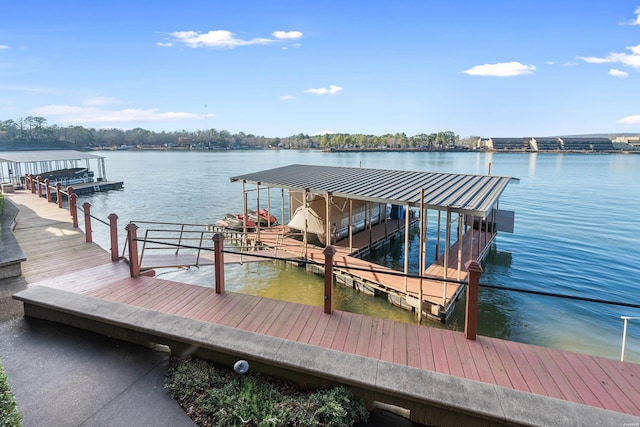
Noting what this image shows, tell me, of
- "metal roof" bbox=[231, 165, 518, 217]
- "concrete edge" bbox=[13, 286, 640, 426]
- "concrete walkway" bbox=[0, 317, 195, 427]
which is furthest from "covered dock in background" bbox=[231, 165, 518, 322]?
"concrete walkway" bbox=[0, 317, 195, 427]

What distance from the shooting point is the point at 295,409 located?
3.93 metres

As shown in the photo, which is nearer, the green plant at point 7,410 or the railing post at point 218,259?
the green plant at point 7,410

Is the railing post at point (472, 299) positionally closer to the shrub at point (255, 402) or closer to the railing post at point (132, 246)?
the shrub at point (255, 402)

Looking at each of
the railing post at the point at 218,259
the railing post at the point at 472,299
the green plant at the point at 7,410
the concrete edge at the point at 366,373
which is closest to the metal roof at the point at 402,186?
the railing post at the point at 472,299

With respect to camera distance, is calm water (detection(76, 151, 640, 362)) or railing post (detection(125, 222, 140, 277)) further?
calm water (detection(76, 151, 640, 362))

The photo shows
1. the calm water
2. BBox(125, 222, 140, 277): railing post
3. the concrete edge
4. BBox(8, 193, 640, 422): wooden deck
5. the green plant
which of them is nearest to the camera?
the green plant

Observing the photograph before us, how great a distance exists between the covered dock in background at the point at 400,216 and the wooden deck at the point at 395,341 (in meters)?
2.23

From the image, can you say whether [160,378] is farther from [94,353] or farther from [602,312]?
[602,312]

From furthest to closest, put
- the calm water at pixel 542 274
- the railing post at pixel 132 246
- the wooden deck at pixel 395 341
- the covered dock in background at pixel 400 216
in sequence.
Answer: the calm water at pixel 542 274, the covered dock in background at pixel 400 216, the railing post at pixel 132 246, the wooden deck at pixel 395 341

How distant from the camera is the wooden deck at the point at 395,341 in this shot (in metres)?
4.17

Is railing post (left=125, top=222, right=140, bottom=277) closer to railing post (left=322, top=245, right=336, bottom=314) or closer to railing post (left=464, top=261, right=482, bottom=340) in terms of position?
railing post (left=322, top=245, right=336, bottom=314)

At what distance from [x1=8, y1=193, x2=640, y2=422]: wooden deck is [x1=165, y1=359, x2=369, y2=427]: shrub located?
2.72 feet

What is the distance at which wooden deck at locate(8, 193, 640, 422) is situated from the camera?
4.17 m

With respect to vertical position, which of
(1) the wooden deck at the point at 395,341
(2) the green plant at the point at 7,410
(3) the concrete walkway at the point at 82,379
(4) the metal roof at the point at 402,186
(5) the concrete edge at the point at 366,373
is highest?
(4) the metal roof at the point at 402,186
